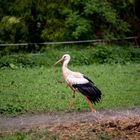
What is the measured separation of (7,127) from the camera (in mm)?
10250

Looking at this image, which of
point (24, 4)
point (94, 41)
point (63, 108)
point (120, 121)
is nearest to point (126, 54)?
point (94, 41)

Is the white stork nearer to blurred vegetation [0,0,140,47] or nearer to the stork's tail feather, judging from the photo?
the stork's tail feather

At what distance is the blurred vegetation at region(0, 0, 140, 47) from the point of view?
23031 millimetres

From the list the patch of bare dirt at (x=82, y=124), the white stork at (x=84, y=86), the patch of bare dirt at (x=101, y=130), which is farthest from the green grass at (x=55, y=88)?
the patch of bare dirt at (x=101, y=130)

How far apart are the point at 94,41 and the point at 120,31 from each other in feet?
5.40

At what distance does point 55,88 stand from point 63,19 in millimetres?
9641

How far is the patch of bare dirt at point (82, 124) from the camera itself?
8883 mm

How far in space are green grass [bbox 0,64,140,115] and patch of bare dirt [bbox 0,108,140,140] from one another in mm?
670

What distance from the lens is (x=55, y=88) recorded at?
15.2 meters

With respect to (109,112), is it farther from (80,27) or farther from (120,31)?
(120,31)

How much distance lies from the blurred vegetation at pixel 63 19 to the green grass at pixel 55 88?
136 inches

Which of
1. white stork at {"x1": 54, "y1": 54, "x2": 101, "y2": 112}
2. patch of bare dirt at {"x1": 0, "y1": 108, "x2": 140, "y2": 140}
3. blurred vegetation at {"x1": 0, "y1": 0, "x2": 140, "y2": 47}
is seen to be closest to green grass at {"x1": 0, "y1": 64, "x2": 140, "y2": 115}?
patch of bare dirt at {"x1": 0, "y1": 108, "x2": 140, "y2": 140}

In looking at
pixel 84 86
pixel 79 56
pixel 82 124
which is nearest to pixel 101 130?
pixel 82 124

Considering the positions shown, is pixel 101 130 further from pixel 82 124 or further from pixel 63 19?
pixel 63 19
